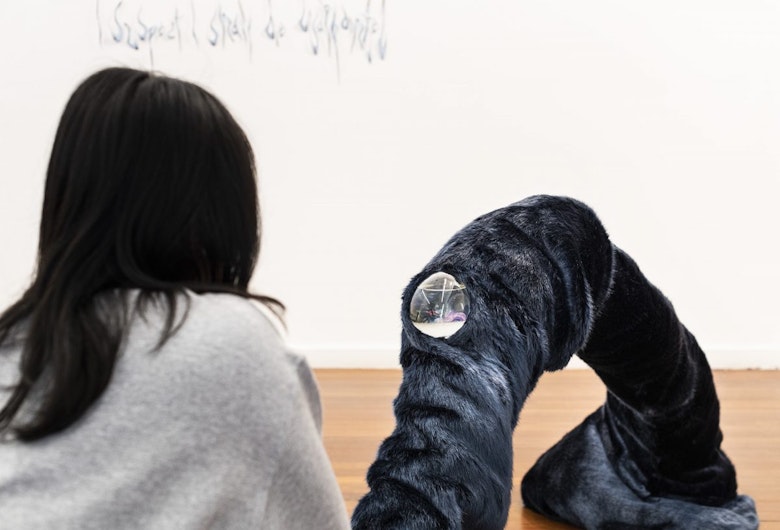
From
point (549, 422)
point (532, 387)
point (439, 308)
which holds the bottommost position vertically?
point (549, 422)

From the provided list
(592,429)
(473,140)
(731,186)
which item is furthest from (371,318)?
(592,429)

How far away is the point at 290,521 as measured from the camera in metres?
0.87

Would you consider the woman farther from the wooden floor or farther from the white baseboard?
A: the white baseboard

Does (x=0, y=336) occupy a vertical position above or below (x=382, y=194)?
above

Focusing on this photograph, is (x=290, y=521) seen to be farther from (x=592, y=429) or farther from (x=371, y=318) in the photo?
(x=371, y=318)

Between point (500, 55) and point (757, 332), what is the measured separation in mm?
1349

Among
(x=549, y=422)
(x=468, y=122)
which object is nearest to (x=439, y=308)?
(x=549, y=422)

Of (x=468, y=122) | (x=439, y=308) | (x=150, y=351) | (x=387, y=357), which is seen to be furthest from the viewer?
(x=387, y=357)

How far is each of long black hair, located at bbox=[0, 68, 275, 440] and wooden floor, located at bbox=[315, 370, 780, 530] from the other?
1.16 metres

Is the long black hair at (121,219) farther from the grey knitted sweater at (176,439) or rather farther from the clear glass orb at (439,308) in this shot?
the clear glass orb at (439,308)

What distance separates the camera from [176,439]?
793 mm

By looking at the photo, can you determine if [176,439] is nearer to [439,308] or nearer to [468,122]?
[439,308]

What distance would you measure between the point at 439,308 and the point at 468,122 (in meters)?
2.09

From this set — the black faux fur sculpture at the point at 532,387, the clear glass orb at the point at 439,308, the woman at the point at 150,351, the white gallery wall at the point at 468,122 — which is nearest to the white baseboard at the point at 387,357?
the white gallery wall at the point at 468,122
